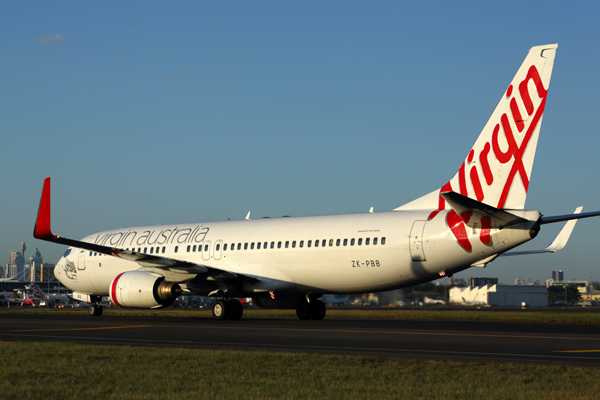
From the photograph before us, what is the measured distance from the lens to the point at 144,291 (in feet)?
87.2

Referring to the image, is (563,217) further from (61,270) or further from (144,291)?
(61,270)

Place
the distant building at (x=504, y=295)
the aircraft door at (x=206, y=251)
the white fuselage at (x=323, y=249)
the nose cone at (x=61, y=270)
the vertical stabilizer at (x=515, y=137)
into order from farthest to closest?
1. the distant building at (x=504, y=295)
2. the nose cone at (x=61, y=270)
3. the aircraft door at (x=206, y=251)
4. the white fuselage at (x=323, y=249)
5. the vertical stabilizer at (x=515, y=137)

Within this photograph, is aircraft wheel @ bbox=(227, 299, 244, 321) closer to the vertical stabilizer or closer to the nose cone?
the vertical stabilizer

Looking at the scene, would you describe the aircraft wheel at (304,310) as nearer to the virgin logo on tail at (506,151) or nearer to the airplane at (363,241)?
the airplane at (363,241)

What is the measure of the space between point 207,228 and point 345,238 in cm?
787

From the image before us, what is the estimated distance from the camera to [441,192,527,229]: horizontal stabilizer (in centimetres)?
1856

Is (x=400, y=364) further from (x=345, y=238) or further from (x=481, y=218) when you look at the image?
(x=345, y=238)

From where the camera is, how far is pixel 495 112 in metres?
22.1

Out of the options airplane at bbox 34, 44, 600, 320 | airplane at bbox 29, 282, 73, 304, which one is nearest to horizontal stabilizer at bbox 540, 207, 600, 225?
airplane at bbox 34, 44, 600, 320

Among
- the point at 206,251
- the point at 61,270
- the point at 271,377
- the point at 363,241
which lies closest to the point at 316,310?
the point at 363,241

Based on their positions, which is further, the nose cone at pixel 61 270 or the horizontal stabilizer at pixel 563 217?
the nose cone at pixel 61 270

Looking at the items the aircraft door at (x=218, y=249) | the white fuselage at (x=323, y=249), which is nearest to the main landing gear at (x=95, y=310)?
the white fuselage at (x=323, y=249)

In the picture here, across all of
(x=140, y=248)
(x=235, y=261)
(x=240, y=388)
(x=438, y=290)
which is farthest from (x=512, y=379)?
(x=438, y=290)

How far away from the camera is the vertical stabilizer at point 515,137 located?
69.2 ft
